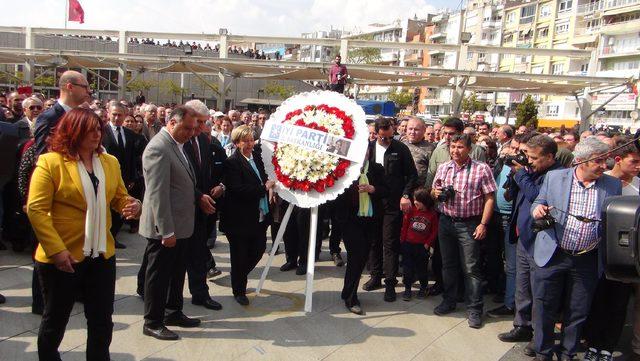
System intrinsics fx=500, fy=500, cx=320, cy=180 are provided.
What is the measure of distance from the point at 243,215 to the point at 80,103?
1.74 metres

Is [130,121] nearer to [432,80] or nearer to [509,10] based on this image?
[432,80]

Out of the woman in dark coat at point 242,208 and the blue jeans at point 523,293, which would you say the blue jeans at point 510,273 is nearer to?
the blue jeans at point 523,293

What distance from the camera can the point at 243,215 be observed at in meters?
4.85

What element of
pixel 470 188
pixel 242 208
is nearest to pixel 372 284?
pixel 470 188

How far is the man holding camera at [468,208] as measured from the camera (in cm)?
476

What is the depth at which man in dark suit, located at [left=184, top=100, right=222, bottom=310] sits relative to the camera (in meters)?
4.57

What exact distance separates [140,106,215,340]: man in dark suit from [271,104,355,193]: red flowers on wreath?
41.9 inches

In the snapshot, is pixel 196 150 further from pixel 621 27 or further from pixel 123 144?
pixel 621 27

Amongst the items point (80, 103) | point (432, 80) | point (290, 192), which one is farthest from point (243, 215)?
point (432, 80)

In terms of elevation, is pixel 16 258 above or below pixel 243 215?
below

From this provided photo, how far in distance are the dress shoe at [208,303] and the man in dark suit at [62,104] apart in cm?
192

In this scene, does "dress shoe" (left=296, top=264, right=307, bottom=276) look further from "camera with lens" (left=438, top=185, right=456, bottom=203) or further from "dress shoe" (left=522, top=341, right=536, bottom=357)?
"dress shoe" (left=522, top=341, right=536, bottom=357)

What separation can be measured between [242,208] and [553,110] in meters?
51.0

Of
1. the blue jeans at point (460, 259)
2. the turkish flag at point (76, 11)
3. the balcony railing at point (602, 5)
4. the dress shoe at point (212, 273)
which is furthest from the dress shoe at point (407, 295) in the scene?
the balcony railing at point (602, 5)
